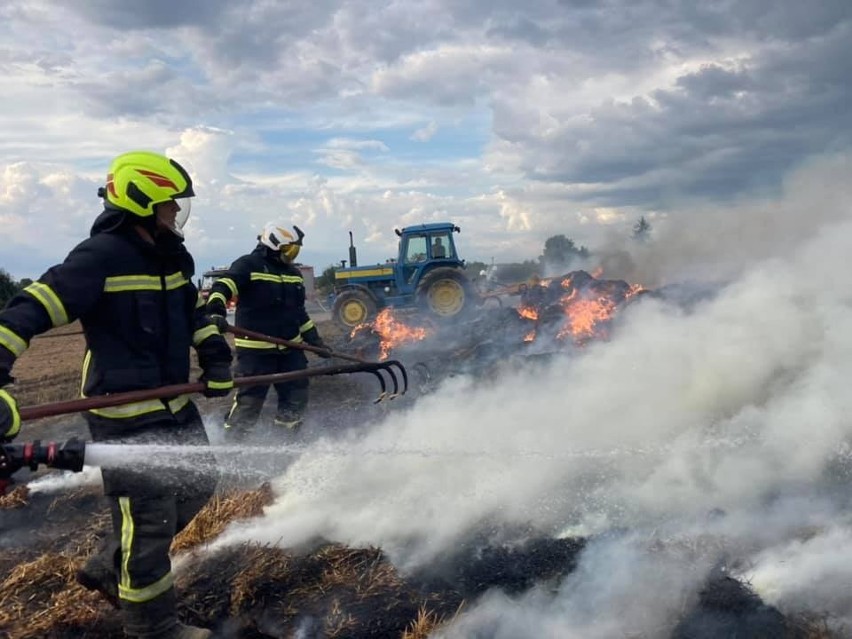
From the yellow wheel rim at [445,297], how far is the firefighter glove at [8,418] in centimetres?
1340

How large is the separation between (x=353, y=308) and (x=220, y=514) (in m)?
12.2

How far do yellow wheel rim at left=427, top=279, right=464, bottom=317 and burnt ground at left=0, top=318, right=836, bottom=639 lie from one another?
1132 cm

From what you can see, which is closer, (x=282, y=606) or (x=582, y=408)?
(x=282, y=606)

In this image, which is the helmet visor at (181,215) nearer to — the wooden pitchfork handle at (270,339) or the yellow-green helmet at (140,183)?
the yellow-green helmet at (140,183)

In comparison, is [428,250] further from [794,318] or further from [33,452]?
[33,452]

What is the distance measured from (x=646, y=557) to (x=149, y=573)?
2423mm

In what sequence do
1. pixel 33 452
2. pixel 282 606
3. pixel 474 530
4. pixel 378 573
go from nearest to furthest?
pixel 33 452 → pixel 282 606 → pixel 378 573 → pixel 474 530

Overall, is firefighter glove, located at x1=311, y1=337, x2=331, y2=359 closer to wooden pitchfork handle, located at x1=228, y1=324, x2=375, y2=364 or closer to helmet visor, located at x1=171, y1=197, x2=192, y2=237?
wooden pitchfork handle, located at x1=228, y1=324, x2=375, y2=364

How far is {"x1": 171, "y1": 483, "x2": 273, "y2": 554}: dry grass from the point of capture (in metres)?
4.11

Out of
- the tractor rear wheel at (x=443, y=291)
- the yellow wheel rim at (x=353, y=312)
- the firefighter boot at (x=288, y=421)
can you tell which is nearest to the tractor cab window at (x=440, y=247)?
the tractor rear wheel at (x=443, y=291)

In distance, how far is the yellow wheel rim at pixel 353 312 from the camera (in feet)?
53.9

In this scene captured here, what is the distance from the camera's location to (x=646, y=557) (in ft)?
11.6

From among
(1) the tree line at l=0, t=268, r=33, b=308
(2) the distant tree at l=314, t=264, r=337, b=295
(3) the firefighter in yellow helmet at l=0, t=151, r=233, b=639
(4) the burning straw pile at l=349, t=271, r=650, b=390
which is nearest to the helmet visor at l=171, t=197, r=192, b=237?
(3) the firefighter in yellow helmet at l=0, t=151, r=233, b=639

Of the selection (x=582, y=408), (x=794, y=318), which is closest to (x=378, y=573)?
(x=582, y=408)
